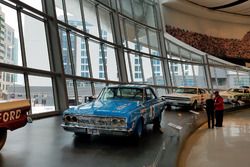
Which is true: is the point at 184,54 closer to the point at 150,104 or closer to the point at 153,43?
the point at 153,43

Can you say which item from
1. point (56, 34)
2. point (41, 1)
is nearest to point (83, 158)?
point (56, 34)

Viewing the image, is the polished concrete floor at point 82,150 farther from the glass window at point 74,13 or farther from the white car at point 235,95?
the white car at point 235,95

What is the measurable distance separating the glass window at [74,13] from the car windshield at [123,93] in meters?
7.24

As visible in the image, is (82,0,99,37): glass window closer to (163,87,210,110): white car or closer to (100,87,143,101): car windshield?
(163,87,210,110): white car

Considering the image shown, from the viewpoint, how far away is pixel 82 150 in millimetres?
4988

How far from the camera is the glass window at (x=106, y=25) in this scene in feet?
52.3

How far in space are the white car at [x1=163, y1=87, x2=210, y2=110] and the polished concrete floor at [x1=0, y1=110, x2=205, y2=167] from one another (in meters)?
6.99

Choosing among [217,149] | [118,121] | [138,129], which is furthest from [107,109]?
[217,149]

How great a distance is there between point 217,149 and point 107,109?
3.64 meters

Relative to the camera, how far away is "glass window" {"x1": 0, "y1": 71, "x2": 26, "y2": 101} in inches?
351

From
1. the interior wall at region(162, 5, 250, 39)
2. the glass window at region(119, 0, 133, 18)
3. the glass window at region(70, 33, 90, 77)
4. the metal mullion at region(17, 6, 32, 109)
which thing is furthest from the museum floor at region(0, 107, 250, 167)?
the interior wall at region(162, 5, 250, 39)

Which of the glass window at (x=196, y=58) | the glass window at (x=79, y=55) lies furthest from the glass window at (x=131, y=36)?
the glass window at (x=196, y=58)

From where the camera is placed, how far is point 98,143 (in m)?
5.65

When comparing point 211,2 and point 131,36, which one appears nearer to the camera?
point 131,36
